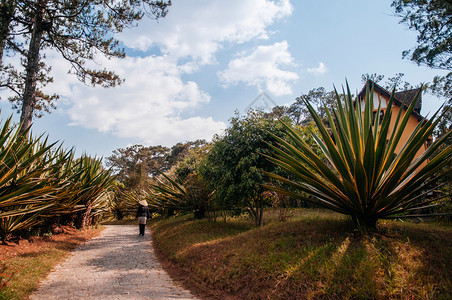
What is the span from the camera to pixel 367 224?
5422 millimetres

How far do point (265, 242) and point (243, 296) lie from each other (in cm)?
151

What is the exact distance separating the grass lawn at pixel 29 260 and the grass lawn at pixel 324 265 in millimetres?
2676

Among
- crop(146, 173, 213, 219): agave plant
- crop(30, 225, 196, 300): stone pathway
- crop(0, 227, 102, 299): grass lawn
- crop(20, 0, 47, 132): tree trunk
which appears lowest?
crop(30, 225, 196, 300): stone pathway

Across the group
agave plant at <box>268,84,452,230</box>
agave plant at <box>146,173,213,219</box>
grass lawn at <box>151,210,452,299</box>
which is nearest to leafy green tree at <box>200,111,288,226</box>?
grass lawn at <box>151,210,452,299</box>

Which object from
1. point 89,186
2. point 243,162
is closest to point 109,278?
point 243,162

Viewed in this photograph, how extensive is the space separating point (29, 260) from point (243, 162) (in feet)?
18.9

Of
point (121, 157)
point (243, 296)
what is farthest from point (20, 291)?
point (121, 157)

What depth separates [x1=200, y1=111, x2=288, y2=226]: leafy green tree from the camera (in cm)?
903

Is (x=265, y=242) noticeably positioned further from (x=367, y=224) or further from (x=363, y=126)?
(x=363, y=126)

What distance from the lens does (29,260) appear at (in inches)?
245

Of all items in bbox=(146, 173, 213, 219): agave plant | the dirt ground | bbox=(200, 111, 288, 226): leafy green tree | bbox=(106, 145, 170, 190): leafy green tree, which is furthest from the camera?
bbox=(106, 145, 170, 190): leafy green tree

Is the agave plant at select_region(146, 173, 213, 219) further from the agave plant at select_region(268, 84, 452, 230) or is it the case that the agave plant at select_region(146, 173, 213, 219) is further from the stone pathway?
the agave plant at select_region(268, 84, 452, 230)

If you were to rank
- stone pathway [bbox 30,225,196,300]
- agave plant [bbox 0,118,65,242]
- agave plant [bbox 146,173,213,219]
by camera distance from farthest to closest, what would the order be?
agave plant [bbox 146,173,213,219] < agave plant [bbox 0,118,65,242] < stone pathway [bbox 30,225,196,300]

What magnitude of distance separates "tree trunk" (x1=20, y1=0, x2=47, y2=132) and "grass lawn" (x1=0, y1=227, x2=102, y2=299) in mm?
4618
